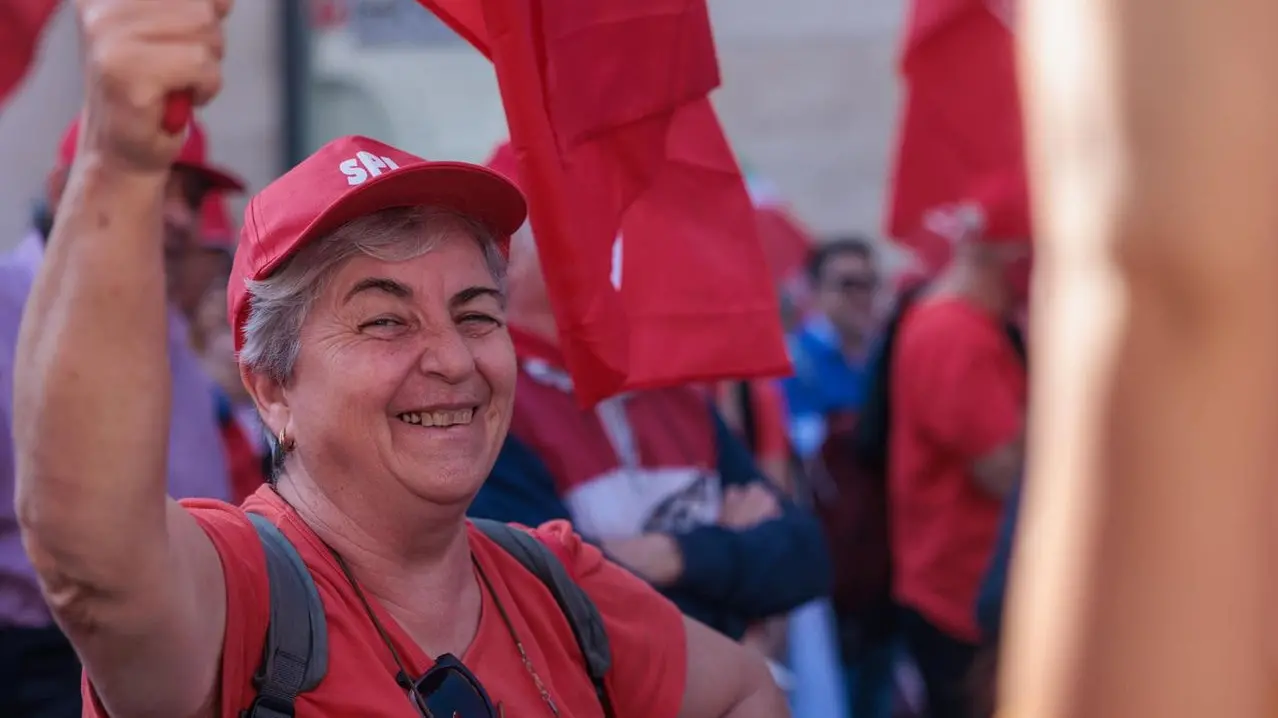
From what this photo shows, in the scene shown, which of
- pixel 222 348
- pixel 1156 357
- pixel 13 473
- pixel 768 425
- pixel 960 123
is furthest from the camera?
pixel 768 425

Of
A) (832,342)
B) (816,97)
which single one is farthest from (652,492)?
Result: (816,97)

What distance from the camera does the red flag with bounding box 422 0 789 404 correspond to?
7.94 ft

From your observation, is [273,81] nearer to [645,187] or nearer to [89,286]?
[645,187]

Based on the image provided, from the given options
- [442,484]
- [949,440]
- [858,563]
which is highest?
[442,484]

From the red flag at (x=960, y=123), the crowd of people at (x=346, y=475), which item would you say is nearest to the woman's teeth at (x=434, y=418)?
the crowd of people at (x=346, y=475)

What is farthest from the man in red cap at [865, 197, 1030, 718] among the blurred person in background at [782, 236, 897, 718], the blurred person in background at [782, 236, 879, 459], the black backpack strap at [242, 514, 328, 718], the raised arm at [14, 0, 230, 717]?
the raised arm at [14, 0, 230, 717]

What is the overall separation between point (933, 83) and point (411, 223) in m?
2.45

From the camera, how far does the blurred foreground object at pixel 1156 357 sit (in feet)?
1.72

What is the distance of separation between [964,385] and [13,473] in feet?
10.4

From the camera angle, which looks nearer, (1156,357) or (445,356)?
(1156,357)

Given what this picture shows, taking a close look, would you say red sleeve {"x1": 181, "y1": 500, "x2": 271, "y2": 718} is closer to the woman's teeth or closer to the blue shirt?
the woman's teeth

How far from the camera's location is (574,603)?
2.42 meters

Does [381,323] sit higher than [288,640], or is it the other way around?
[381,323]

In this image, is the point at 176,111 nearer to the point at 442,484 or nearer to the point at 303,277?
the point at 303,277
